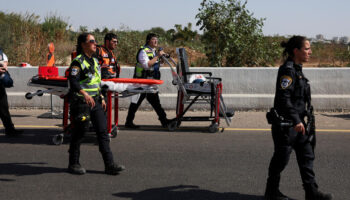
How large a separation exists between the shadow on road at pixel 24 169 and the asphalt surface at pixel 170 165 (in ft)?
0.04

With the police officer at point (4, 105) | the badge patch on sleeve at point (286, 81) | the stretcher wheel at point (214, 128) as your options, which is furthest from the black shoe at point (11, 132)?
the badge patch on sleeve at point (286, 81)

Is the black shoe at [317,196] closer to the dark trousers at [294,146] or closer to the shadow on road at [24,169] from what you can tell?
the dark trousers at [294,146]

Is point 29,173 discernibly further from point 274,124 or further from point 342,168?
point 342,168

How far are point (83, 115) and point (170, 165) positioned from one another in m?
1.37

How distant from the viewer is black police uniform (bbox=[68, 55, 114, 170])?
6.04 m

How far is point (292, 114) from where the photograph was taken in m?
4.66

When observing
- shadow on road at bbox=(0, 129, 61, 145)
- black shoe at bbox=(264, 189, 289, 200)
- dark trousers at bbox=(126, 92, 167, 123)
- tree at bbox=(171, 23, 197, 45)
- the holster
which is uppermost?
tree at bbox=(171, 23, 197, 45)

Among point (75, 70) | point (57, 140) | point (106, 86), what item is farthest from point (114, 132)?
point (75, 70)

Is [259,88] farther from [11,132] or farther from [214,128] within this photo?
[11,132]

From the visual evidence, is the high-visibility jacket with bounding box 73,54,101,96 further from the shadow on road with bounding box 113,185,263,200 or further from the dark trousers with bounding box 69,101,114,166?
the shadow on road with bounding box 113,185,263,200

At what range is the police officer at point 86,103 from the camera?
604 cm

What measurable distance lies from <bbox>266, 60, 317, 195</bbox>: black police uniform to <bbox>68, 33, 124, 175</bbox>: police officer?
2.20 m

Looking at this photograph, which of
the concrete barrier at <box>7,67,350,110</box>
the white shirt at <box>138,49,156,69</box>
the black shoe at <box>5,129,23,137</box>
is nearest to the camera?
the black shoe at <box>5,129,23,137</box>

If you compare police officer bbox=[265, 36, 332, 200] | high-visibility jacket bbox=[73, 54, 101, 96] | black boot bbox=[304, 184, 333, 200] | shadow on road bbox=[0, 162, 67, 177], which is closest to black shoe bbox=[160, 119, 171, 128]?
shadow on road bbox=[0, 162, 67, 177]
